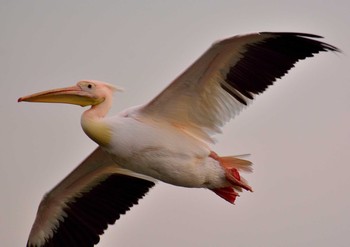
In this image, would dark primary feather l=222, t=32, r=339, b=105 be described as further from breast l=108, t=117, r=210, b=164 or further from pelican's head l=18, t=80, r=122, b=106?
pelican's head l=18, t=80, r=122, b=106

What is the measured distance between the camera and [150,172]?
544 inches

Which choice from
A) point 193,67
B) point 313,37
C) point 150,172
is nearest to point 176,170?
point 150,172

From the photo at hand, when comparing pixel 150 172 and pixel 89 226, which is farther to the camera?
pixel 89 226

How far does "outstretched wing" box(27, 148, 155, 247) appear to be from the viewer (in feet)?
51.1

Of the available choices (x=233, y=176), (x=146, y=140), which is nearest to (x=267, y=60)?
(x=233, y=176)

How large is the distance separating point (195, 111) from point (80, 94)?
1568mm

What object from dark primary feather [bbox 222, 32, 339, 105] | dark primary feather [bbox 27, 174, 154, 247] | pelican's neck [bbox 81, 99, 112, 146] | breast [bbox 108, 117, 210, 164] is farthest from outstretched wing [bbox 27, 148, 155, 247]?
dark primary feather [bbox 222, 32, 339, 105]

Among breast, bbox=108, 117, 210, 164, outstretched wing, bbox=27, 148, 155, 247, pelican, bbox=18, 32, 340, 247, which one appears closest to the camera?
pelican, bbox=18, 32, 340, 247

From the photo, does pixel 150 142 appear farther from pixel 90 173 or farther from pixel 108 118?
pixel 90 173

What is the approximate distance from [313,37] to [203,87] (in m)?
1.70

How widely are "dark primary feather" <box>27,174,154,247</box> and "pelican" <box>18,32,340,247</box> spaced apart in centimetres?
159

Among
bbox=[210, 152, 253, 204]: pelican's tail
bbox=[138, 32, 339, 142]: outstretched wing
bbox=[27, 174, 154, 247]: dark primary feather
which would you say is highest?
bbox=[138, 32, 339, 142]: outstretched wing

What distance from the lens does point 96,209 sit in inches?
628

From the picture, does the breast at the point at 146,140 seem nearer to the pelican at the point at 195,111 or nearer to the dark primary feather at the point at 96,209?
the pelican at the point at 195,111
